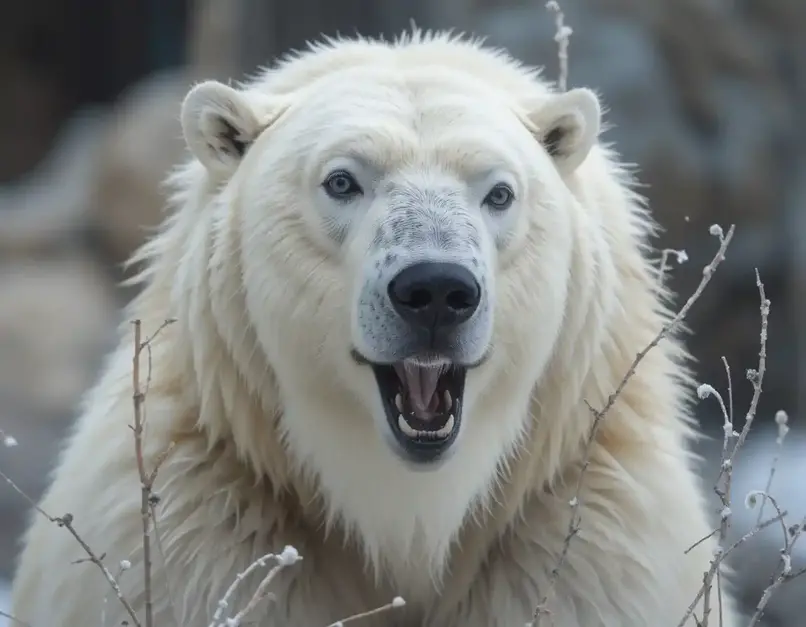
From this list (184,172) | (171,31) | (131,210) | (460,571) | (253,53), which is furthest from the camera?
(171,31)

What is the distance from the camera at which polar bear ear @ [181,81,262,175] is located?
10.2ft

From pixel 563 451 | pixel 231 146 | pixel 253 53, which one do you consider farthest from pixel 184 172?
pixel 253 53

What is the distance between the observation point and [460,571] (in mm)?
3186

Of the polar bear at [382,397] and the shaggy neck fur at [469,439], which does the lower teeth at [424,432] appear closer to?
the polar bear at [382,397]

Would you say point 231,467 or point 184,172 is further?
point 184,172

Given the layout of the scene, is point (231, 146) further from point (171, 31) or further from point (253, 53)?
point (171, 31)

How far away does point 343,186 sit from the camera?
2918 millimetres

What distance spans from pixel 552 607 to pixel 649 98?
608 cm

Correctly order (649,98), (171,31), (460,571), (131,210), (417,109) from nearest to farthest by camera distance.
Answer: (417,109) → (460,571) → (649,98) → (131,210) → (171,31)

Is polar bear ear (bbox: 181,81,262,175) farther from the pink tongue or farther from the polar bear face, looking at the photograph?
the pink tongue

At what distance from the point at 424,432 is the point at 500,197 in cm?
53

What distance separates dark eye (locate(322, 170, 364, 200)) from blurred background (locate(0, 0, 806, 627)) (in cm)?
419

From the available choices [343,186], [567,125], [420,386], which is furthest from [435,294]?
[567,125]

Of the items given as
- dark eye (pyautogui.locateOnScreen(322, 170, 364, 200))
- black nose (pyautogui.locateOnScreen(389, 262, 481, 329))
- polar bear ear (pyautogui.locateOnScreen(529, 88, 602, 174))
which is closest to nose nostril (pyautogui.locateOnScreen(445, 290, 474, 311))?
black nose (pyautogui.locateOnScreen(389, 262, 481, 329))
